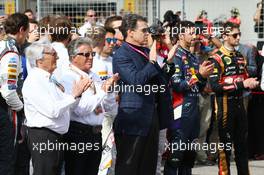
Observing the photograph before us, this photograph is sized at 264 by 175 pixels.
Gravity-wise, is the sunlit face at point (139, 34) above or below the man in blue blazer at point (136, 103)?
above

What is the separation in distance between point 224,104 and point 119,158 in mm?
2107

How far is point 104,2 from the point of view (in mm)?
12133

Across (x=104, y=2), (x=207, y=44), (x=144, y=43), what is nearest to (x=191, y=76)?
(x=144, y=43)

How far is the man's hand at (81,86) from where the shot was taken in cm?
638

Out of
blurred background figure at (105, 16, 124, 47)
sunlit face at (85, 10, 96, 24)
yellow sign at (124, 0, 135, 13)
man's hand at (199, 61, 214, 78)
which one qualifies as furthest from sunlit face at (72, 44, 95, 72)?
yellow sign at (124, 0, 135, 13)

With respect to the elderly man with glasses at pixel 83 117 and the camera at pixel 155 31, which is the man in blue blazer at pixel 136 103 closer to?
the elderly man with glasses at pixel 83 117

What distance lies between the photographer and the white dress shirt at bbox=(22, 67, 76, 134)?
6.36 meters

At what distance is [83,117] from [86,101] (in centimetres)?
21

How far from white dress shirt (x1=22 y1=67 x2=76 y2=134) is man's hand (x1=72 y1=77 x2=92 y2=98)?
0.06 meters

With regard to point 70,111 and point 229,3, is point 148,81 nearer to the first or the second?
point 70,111

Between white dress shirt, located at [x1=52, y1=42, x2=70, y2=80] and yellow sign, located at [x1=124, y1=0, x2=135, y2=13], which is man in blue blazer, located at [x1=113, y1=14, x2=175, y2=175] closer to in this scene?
white dress shirt, located at [x1=52, y1=42, x2=70, y2=80]

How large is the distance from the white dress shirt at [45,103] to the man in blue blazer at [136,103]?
1.86 feet

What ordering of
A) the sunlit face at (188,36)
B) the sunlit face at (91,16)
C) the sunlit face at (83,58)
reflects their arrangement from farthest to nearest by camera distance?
the sunlit face at (91,16) → the sunlit face at (188,36) → the sunlit face at (83,58)

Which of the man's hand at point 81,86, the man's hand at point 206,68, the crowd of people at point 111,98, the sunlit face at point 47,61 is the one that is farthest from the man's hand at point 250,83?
the sunlit face at point 47,61
